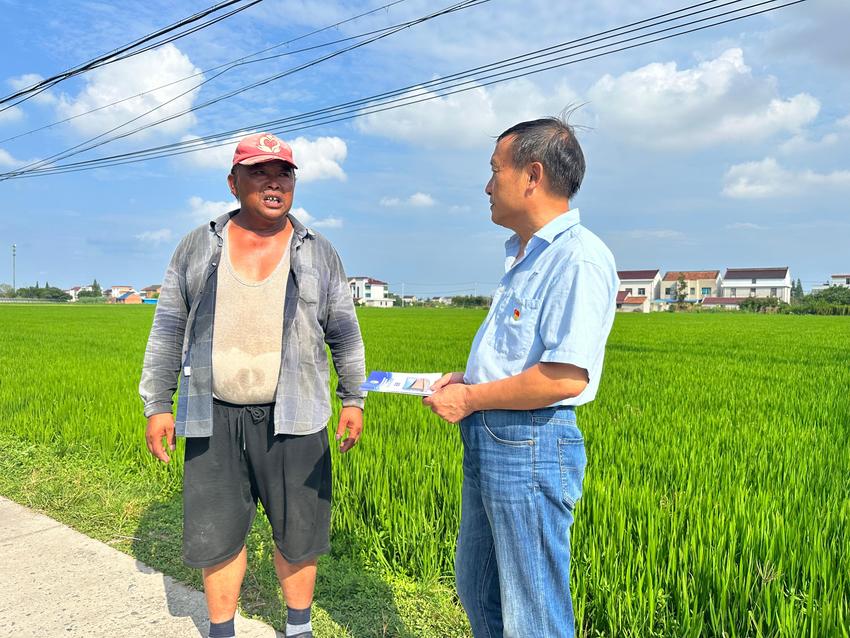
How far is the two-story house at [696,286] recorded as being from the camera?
8662 cm

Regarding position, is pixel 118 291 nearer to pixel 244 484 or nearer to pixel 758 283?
pixel 758 283

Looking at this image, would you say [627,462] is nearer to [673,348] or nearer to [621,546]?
[621,546]

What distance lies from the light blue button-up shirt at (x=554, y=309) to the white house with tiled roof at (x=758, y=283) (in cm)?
9160

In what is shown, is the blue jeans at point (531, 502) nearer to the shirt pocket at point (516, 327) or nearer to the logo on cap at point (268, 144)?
the shirt pocket at point (516, 327)

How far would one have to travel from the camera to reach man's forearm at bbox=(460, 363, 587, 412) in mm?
1346

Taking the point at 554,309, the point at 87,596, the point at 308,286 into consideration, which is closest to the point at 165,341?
the point at 308,286

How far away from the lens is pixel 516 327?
1438mm

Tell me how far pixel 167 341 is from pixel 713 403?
5873mm

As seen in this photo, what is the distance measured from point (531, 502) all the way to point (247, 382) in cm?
114

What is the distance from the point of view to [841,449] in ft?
14.5

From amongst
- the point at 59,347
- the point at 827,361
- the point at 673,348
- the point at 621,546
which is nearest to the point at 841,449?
the point at 621,546

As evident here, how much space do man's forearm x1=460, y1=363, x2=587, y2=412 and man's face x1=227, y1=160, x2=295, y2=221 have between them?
1.12 m

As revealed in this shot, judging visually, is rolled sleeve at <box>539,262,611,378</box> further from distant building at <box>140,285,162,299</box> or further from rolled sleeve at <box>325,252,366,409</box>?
distant building at <box>140,285,162,299</box>

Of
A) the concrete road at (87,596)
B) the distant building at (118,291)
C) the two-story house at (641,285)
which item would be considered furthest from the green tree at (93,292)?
the concrete road at (87,596)
